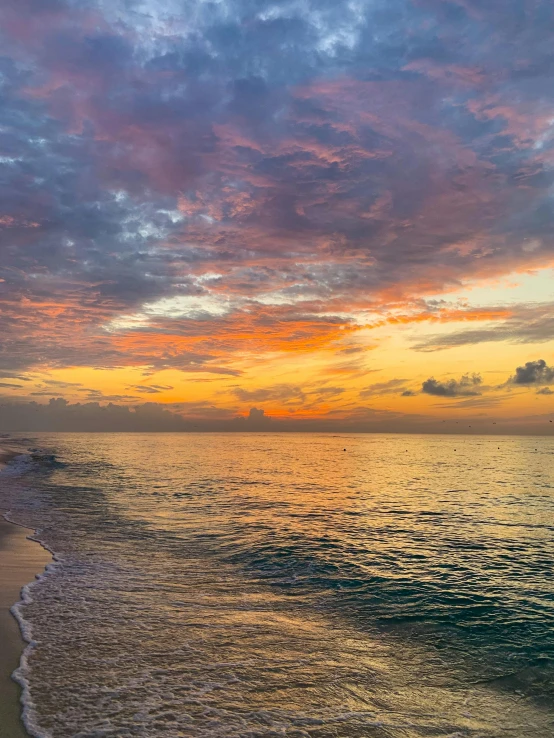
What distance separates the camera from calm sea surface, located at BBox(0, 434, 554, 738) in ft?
30.7

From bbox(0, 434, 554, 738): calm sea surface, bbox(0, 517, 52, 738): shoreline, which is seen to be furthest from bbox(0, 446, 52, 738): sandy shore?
bbox(0, 434, 554, 738): calm sea surface

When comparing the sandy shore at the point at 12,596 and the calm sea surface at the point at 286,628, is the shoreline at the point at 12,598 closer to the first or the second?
the sandy shore at the point at 12,596

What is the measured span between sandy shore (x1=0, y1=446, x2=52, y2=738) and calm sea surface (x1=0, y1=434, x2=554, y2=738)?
27cm

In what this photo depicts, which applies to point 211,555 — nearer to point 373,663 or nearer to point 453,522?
point 373,663

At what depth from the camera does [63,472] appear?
219 feet

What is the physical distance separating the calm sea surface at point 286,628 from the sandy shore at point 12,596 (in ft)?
0.90

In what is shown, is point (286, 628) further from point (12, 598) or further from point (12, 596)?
point (12, 596)

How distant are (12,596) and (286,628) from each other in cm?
869

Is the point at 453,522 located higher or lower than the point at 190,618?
lower

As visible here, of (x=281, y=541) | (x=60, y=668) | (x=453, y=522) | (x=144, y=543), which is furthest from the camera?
(x=453, y=522)

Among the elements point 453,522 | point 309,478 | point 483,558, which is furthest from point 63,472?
point 483,558

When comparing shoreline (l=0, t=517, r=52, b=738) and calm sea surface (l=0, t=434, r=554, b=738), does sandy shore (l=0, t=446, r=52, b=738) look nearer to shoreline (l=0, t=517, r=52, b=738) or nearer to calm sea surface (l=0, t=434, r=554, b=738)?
shoreline (l=0, t=517, r=52, b=738)

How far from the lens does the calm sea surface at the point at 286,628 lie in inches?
368

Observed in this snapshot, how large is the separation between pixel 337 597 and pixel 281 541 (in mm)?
9624
